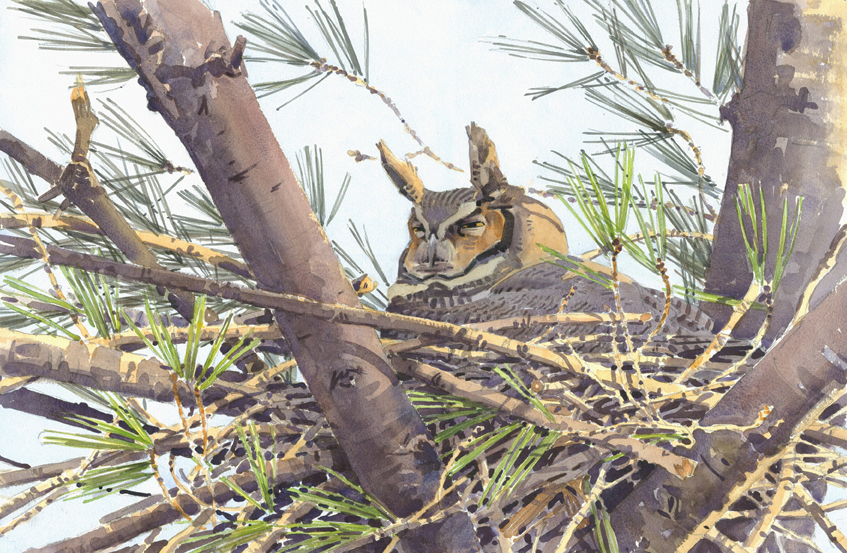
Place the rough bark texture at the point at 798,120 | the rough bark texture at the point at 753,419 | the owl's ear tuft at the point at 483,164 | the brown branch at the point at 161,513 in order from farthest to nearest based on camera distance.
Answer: the owl's ear tuft at the point at 483,164 → the rough bark texture at the point at 798,120 → the brown branch at the point at 161,513 → the rough bark texture at the point at 753,419

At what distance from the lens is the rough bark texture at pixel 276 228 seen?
1.55 ft

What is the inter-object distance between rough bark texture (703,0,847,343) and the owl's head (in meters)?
0.36

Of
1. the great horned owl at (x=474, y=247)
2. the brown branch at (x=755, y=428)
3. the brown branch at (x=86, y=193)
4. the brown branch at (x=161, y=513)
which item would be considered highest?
the brown branch at (x=86, y=193)

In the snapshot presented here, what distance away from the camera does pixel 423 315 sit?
3.43ft

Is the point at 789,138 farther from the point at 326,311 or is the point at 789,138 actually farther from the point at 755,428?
the point at 326,311

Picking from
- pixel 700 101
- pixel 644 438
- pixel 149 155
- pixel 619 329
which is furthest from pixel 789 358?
pixel 149 155

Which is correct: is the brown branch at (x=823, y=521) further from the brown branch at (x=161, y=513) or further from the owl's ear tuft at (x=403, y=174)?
the owl's ear tuft at (x=403, y=174)

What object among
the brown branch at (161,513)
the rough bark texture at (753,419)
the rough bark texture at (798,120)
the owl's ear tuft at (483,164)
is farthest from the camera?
the owl's ear tuft at (483,164)

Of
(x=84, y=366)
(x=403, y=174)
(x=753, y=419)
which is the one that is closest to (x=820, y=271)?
(x=753, y=419)

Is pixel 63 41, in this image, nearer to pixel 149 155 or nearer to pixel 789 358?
pixel 149 155

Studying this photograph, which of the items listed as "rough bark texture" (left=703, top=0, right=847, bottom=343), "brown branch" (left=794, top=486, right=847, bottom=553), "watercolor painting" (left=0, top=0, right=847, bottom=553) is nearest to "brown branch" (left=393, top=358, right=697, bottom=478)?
"watercolor painting" (left=0, top=0, right=847, bottom=553)

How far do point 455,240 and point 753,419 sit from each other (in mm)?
676

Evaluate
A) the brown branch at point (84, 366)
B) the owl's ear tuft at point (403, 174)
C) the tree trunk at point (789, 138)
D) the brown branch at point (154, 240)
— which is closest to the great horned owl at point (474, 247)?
the owl's ear tuft at point (403, 174)

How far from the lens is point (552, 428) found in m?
0.51
